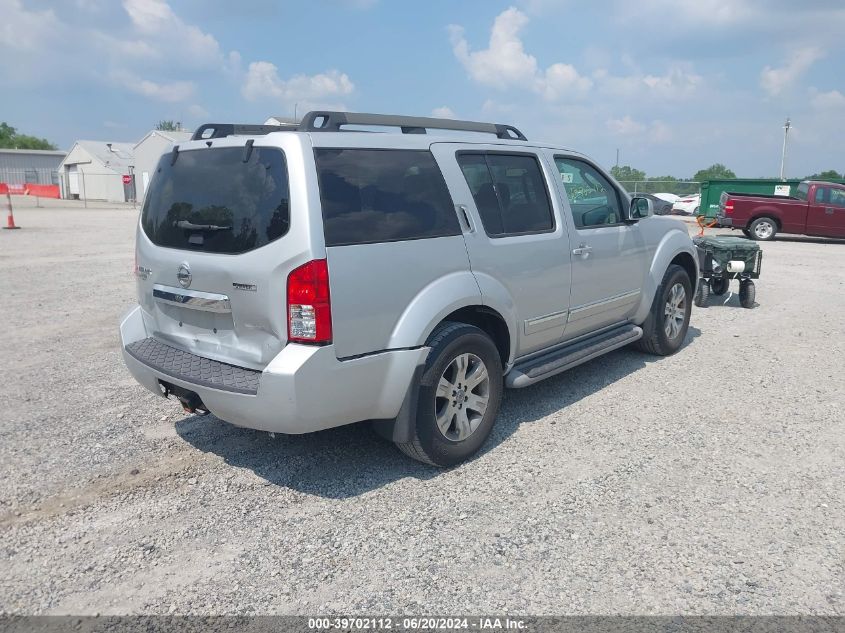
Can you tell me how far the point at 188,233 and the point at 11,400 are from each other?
2.64 metres

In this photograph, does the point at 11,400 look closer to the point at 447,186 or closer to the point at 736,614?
the point at 447,186

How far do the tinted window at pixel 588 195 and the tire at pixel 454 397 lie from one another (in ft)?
5.21

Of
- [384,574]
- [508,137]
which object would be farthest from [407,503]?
[508,137]

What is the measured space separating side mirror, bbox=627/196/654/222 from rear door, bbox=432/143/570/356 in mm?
1125

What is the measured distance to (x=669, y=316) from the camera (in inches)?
257

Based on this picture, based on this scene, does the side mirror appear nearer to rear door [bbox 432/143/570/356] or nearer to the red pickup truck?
rear door [bbox 432/143/570/356]

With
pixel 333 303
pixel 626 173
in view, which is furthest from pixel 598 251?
pixel 626 173

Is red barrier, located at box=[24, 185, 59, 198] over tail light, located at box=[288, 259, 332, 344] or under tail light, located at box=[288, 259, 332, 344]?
over

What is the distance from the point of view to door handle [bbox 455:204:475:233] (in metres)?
4.07

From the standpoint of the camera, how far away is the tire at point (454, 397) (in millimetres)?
3773

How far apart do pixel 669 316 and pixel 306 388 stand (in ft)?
14.6

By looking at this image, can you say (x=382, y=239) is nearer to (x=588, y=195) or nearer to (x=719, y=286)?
(x=588, y=195)

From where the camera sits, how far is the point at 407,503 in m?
3.65

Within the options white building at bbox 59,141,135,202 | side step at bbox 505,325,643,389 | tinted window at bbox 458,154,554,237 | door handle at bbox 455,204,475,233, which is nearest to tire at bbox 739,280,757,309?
side step at bbox 505,325,643,389
